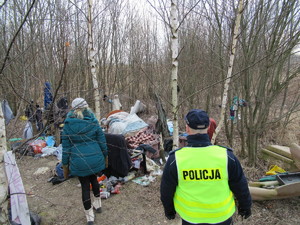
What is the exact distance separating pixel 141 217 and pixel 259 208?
1.78 m

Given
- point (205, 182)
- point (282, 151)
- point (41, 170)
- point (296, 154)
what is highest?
point (205, 182)

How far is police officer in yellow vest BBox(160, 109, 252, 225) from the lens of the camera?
5.04 feet

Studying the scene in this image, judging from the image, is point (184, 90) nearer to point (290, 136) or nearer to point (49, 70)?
point (290, 136)

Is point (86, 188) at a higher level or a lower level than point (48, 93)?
lower

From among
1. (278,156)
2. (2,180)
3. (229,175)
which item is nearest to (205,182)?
(229,175)

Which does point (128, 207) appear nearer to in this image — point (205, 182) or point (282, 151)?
point (205, 182)

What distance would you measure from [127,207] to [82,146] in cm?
140

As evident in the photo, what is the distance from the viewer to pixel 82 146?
106 inches

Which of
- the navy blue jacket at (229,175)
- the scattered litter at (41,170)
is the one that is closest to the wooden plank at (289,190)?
the navy blue jacket at (229,175)

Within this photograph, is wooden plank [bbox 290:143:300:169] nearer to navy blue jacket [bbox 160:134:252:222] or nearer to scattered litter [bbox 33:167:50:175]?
navy blue jacket [bbox 160:134:252:222]

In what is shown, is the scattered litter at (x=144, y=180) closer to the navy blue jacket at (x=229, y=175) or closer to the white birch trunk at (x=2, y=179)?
the navy blue jacket at (x=229, y=175)

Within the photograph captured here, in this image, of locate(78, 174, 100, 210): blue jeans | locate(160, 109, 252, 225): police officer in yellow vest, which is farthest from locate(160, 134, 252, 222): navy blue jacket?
locate(78, 174, 100, 210): blue jeans

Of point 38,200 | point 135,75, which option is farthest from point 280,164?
point 135,75

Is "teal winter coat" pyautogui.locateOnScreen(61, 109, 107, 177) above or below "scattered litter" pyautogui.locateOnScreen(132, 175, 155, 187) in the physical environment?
above
